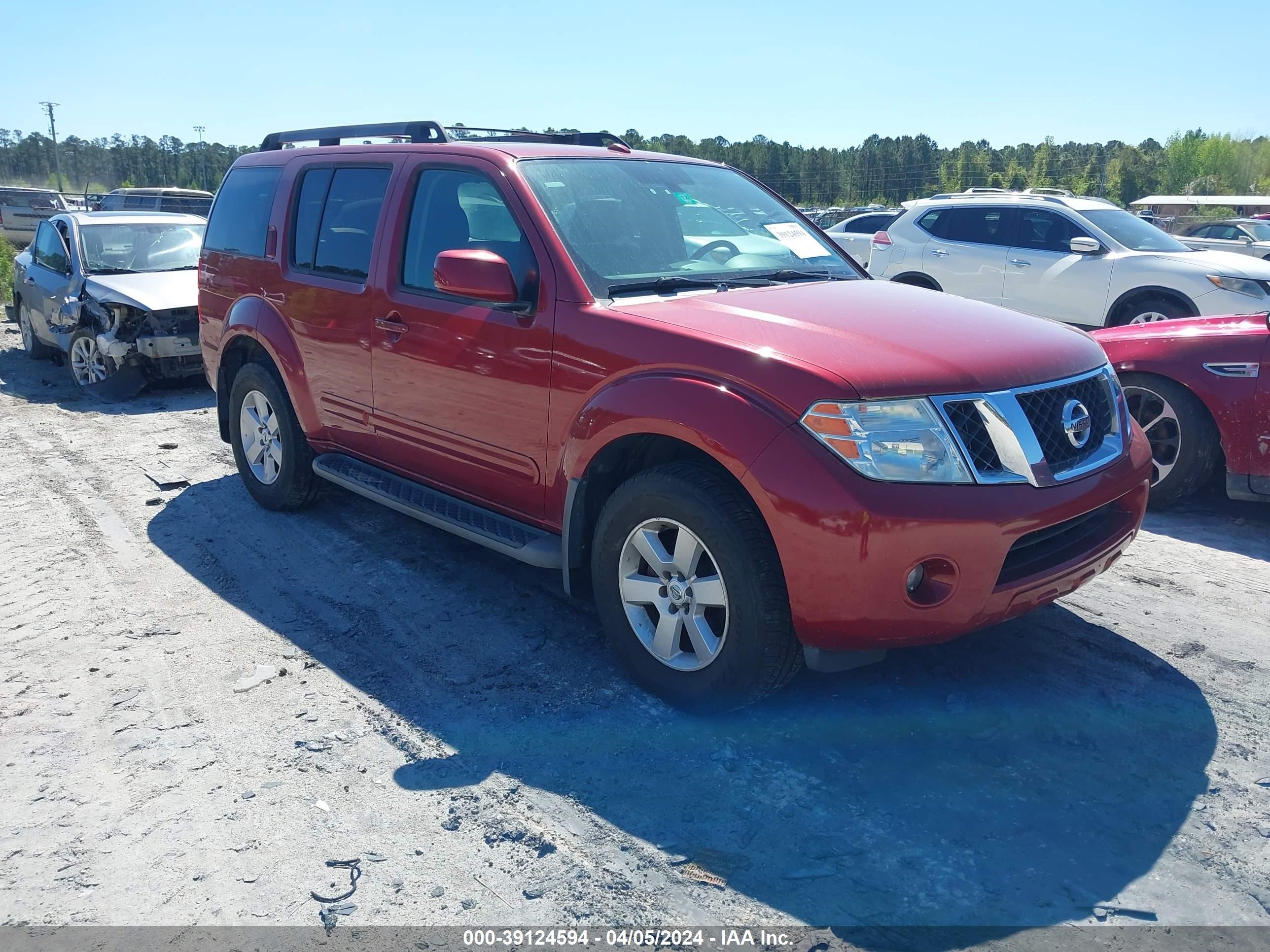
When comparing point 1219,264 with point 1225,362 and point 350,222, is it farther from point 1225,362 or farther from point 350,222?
point 350,222

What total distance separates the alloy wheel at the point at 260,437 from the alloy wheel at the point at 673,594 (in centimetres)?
296

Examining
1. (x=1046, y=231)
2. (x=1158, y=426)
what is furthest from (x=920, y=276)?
(x=1158, y=426)

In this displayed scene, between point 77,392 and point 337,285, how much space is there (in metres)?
6.44

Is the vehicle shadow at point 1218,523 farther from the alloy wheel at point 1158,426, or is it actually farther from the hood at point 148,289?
the hood at point 148,289

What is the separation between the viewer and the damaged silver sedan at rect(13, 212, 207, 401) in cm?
932

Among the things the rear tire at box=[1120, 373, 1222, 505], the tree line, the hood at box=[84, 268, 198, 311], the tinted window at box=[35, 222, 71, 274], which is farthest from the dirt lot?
the tree line

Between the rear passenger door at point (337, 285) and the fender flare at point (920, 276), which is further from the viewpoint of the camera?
the fender flare at point (920, 276)

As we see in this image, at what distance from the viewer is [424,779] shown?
10.4 feet

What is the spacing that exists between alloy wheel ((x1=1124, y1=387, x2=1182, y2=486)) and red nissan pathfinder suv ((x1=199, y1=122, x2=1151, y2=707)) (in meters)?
1.86

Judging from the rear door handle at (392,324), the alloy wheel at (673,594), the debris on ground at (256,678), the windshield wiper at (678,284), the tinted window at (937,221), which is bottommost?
the debris on ground at (256,678)

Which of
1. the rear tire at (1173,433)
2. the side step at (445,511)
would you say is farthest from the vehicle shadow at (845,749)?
the rear tire at (1173,433)

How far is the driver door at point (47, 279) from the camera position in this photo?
10.4 meters

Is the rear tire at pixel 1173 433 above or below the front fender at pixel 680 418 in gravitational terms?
below

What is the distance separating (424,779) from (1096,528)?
2.50 meters
